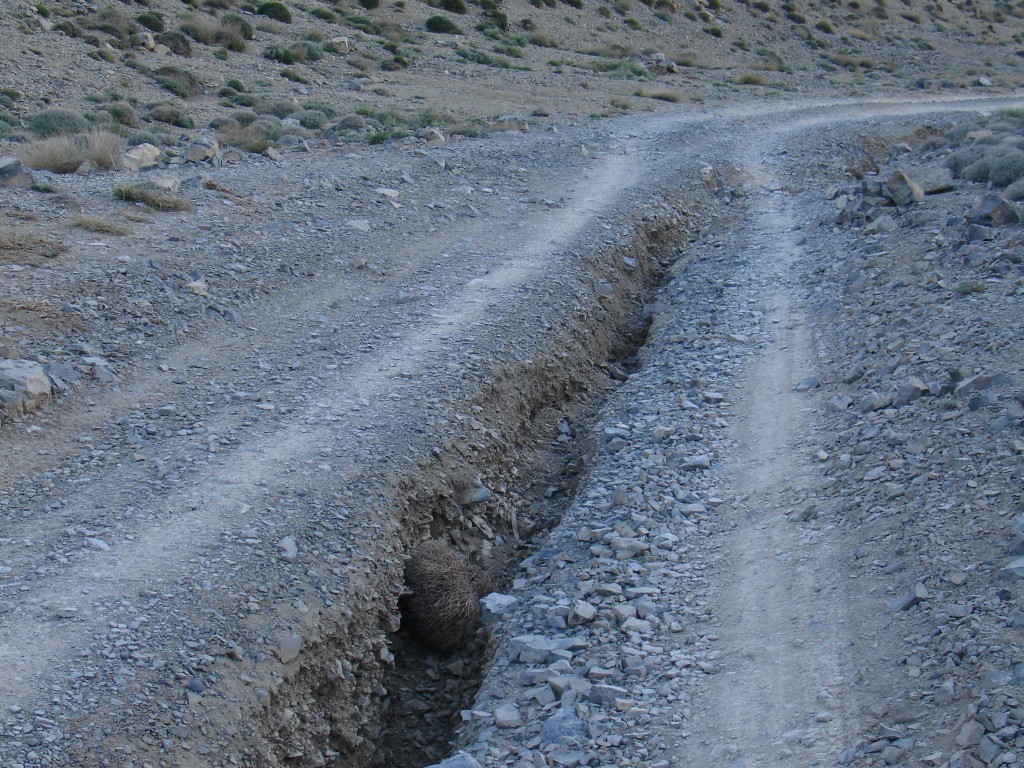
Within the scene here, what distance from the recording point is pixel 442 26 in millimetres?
36375

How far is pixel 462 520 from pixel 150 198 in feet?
22.5

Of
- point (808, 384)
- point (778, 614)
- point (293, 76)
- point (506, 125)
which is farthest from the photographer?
point (293, 76)

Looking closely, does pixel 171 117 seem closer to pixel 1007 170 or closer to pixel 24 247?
pixel 24 247

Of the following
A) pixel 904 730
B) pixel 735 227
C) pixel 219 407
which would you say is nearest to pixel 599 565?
pixel 904 730

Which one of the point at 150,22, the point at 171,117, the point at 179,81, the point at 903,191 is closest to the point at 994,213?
the point at 903,191

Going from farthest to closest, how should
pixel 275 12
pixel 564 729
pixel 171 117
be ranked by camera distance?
pixel 275 12 < pixel 171 117 < pixel 564 729

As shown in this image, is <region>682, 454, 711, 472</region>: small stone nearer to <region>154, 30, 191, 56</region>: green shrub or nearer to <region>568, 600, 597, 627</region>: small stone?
<region>568, 600, 597, 627</region>: small stone

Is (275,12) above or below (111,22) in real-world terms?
above

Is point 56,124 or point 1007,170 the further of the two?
point 56,124

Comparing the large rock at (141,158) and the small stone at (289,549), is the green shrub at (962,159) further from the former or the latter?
the large rock at (141,158)

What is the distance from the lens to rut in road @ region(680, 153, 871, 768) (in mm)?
5523

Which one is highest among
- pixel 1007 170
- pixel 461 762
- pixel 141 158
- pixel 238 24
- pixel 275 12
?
pixel 275 12

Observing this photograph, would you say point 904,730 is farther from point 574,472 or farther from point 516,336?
point 516,336

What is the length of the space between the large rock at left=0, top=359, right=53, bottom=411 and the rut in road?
5.93 m
